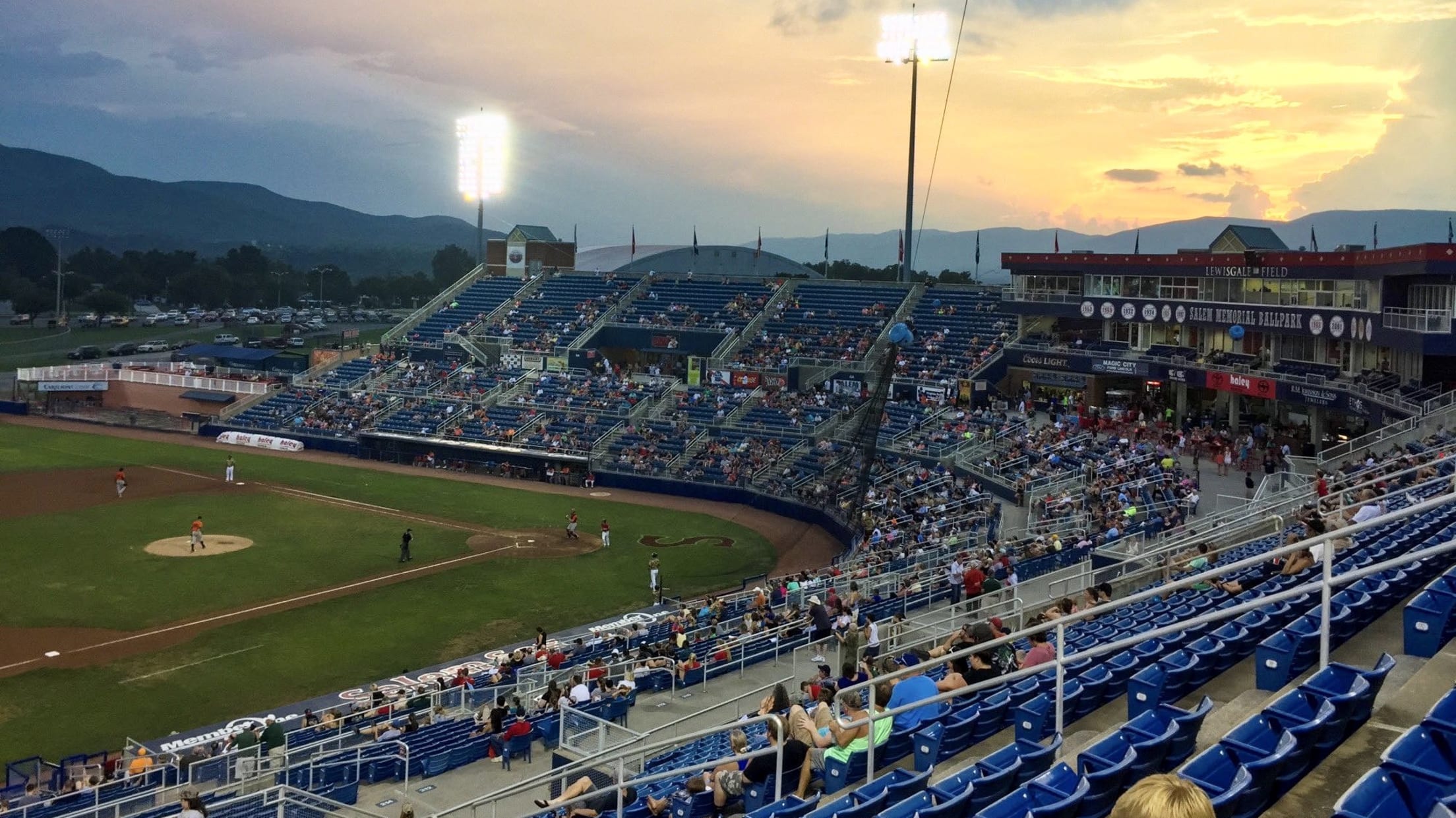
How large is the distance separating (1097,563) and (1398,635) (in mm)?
15074

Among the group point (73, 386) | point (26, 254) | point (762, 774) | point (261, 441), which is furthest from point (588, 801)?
point (26, 254)

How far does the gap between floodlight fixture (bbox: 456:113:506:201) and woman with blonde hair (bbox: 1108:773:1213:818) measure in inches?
2974

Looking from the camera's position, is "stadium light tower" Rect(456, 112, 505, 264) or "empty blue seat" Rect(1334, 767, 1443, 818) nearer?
"empty blue seat" Rect(1334, 767, 1443, 818)

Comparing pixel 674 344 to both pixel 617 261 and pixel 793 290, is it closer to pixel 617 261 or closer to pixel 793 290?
pixel 793 290

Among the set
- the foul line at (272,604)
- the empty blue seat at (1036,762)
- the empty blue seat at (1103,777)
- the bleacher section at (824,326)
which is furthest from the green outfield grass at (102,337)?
the empty blue seat at (1103,777)

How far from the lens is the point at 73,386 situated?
6669 centimetres

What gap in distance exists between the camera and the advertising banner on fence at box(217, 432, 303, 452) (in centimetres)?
5628

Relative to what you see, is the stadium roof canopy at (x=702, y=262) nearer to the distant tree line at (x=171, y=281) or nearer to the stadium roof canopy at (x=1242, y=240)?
the stadium roof canopy at (x=1242, y=240)

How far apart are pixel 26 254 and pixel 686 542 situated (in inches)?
5996

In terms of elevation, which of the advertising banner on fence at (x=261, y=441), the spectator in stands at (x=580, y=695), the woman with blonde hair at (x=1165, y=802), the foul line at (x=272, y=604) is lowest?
the foul line at (x=272, y=604)

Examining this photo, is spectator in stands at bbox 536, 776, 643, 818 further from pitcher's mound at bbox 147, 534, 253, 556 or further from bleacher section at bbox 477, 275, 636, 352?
bleacher section at bbox 477, 275, 636, 352

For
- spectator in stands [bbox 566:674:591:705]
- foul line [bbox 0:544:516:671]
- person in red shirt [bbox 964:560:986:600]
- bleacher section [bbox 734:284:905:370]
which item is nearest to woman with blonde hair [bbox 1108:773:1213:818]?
spectator in stands [bbox 566:674:591:705]

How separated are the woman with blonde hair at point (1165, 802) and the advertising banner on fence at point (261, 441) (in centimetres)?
5699

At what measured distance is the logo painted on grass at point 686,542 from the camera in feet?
125
